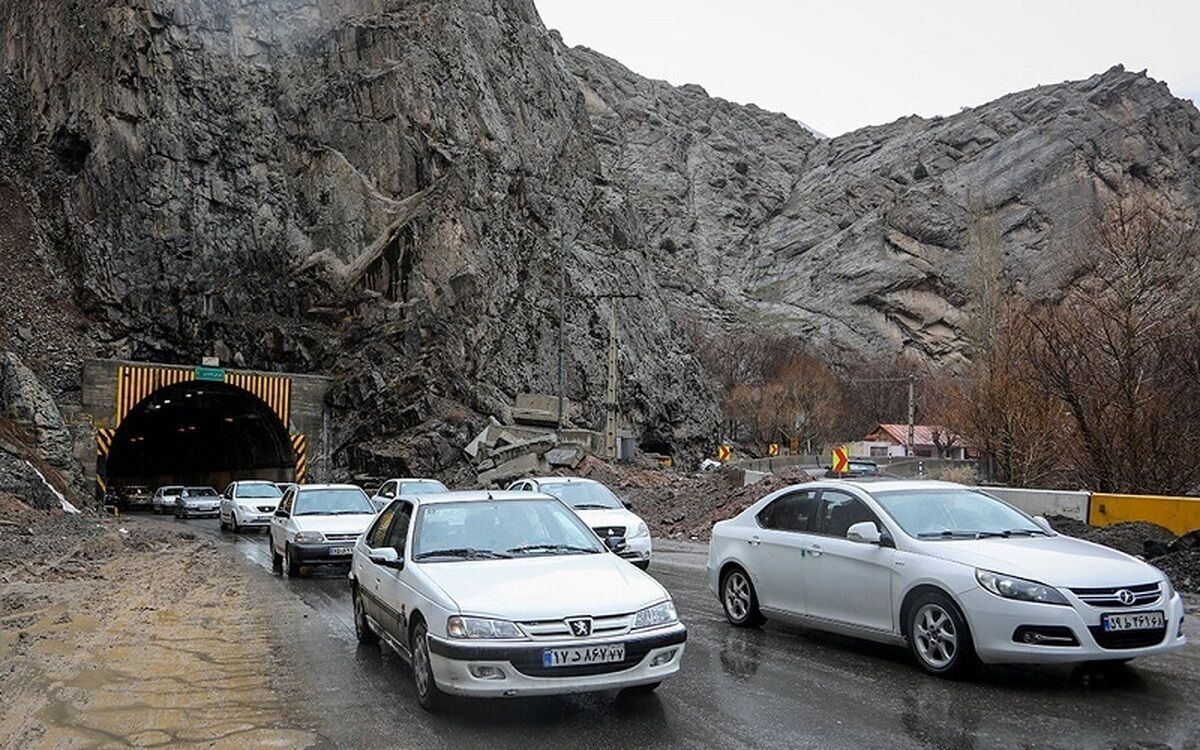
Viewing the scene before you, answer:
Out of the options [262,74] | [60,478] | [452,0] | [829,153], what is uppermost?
[829,153]

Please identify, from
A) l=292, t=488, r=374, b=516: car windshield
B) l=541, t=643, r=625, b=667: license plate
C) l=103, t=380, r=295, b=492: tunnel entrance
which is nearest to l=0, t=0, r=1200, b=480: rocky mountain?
l=103, t=380, r=295, b=492: tunnel entrance

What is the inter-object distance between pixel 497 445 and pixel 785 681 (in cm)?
3729

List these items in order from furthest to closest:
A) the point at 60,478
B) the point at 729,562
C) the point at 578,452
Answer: the point at 578,452 < the point at 60,478 < the point at 729,562

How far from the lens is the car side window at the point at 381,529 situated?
29.0 feet

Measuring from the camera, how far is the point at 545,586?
6.75 meters

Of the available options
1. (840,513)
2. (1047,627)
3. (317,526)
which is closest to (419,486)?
(317,526)

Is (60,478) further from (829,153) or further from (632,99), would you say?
(829,153)

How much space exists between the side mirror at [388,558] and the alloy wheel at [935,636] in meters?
4.05

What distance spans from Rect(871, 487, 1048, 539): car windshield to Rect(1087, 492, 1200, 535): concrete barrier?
26.0 ft

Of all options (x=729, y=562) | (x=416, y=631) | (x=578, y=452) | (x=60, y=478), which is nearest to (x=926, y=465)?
(x=578, y=452)

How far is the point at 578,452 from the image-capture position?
139 feet

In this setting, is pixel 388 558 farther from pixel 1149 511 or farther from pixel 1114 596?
pixel 1149 511

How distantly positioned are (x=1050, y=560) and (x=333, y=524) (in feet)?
38.1

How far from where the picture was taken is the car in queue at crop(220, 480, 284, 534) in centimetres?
2736
